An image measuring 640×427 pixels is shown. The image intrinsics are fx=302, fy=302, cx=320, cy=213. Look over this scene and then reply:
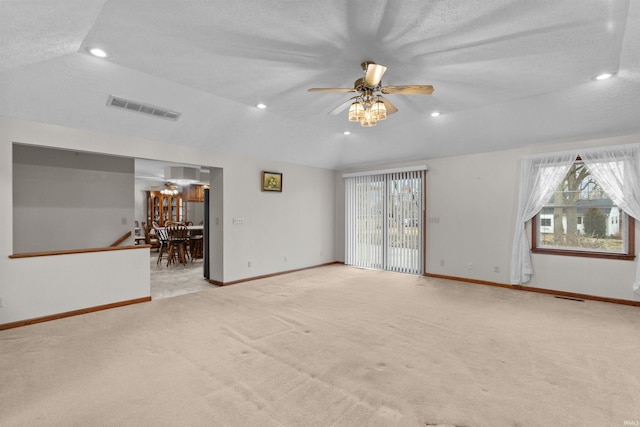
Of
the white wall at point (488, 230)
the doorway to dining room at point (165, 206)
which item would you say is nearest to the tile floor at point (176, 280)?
the doorway to dining room at point (165, 206)

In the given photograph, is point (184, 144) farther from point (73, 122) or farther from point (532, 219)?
point (532, 219)

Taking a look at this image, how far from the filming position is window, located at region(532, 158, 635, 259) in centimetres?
461

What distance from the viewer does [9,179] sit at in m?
3.48

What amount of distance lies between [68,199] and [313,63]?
16.5ft

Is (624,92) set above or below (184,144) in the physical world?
above

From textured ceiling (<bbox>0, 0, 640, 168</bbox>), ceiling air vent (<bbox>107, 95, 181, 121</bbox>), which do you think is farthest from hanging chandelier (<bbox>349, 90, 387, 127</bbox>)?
ceiling air vent (<bbox>107, 95, 181, 121</bbox>)

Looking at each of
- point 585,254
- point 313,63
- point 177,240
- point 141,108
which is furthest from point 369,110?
point 177,240

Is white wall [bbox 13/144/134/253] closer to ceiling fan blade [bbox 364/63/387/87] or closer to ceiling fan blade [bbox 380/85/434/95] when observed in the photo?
ceiling fan blade [bbox 364/63/387/87]

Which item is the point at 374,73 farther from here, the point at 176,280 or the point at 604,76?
the point at 176,280

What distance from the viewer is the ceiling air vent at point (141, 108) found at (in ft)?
12.1

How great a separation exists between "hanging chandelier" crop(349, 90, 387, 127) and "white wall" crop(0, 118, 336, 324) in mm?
3251

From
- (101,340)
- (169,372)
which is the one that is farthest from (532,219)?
(101,340)

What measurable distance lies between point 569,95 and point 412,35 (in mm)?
2783

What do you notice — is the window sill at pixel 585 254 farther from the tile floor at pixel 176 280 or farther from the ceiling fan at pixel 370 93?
the tile floor at pixel 176 280
